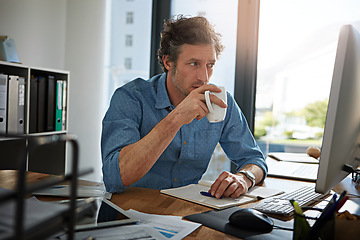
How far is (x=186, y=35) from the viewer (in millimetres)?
1626

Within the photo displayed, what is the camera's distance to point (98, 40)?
3.40m

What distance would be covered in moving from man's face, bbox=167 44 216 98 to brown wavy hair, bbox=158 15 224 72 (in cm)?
3

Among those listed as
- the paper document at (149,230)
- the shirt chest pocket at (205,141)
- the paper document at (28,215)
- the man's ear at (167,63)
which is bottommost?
the paper document at (149,230)

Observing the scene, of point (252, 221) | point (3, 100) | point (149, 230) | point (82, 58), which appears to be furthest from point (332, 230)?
point (82, 58)

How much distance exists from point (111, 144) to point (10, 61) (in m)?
1.66

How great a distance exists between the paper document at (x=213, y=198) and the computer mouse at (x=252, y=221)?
0.52ft

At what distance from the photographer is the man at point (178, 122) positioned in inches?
51.4

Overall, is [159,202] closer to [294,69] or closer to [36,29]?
[294,69]

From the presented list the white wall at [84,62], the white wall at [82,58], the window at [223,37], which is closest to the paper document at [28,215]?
the window at [223,37]

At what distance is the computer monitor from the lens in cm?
71

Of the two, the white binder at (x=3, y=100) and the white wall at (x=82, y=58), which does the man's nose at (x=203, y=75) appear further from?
the white wall at (x=82, y=58)

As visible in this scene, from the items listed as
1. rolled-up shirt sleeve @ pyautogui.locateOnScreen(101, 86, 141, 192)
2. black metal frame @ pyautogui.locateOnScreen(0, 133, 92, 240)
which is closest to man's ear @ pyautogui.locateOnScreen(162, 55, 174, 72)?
rolled-up shirt sleeve @ pyautogui.locateOnScreen(101, 86, 141, 192)

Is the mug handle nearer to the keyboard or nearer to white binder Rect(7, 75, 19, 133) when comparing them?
the keyboard

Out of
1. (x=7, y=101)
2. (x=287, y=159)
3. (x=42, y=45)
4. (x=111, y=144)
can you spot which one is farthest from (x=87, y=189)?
(x=42, y=45)
